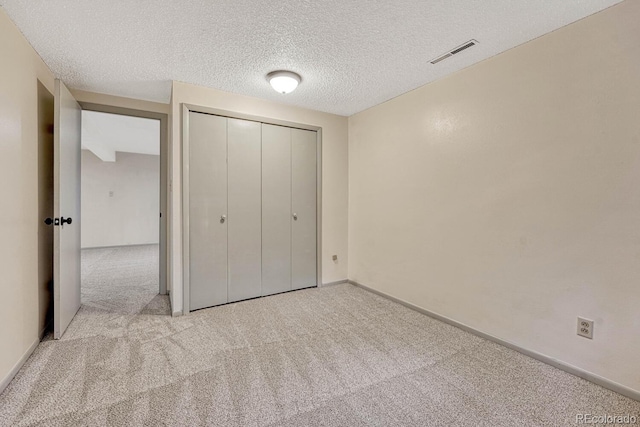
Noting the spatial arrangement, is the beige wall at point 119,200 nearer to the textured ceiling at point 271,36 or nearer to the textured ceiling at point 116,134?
the textured ceiling at point 116,134


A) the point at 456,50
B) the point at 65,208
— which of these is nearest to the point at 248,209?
the point at 65,208

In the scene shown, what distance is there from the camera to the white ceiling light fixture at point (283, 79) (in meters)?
2.55

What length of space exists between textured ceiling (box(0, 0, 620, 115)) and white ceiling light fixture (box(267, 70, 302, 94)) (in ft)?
0.20

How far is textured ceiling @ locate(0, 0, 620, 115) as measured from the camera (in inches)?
67.9

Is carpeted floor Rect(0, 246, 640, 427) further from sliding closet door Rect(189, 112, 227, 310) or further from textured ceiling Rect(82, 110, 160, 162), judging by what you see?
textured ceiling Rect(82, 110, 160, 162)

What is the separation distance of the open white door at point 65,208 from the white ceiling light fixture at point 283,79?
1723 millimetres

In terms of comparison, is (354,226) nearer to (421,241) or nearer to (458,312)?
(421,241)

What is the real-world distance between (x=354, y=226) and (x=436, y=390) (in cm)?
237

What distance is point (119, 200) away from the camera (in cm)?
705

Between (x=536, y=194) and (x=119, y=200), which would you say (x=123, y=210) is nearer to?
(x=119, y=200)

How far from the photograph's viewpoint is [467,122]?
2.49 metres

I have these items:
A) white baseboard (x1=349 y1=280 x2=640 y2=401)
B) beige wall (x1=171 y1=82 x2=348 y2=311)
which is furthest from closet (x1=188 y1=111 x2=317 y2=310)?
white baseboard (x1=349 y1=280 x2=640 y2=401)

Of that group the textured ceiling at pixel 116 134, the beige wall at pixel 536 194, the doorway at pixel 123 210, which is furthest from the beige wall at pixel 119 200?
the beige wall at pixel 536 194

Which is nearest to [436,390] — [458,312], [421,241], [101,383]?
[458,312]
